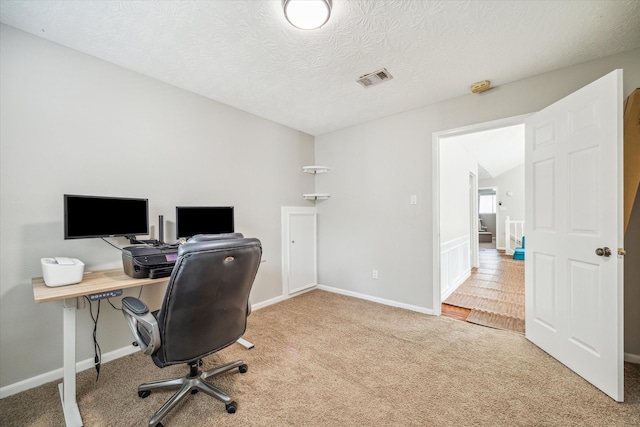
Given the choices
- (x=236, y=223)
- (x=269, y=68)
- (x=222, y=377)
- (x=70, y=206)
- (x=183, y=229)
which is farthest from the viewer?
(x=236, y=223)

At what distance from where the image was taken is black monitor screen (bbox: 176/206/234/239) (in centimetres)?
238

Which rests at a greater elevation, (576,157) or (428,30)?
(428,30)

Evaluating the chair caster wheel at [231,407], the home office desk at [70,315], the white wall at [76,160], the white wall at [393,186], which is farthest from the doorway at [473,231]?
the home office desk at [70,315]

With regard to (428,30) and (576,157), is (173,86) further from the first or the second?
(576,157)

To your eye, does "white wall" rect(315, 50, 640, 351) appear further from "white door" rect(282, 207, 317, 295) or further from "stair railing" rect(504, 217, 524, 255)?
"stair railing" rect(504, 217, 524, 255)

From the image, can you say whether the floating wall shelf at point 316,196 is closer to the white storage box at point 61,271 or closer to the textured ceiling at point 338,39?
the textured ceiling at point 338,39

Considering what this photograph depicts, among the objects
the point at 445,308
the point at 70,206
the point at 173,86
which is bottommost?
the point at 445,308

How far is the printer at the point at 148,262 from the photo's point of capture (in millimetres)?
1755

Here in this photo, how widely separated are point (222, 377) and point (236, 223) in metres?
1.65

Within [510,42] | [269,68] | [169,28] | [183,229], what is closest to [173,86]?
[169,28]

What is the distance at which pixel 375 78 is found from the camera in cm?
242

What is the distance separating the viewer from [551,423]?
1441 millimetres

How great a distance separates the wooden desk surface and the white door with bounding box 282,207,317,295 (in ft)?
6.55

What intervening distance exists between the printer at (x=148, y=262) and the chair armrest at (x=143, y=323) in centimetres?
29
